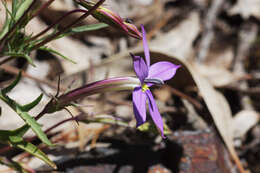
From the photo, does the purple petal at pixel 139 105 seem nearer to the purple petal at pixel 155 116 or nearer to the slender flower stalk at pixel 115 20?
the purple petal at pixel 155 116

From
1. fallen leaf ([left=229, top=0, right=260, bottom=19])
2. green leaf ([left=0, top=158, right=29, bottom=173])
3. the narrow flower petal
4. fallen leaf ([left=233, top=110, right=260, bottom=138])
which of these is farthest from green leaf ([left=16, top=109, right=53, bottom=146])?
fallen leaf ([left=229, top=0, right=260, bottom=19])

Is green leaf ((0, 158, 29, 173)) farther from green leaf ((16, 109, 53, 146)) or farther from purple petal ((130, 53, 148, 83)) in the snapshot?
purple petal ((130, 53, 148, 83))

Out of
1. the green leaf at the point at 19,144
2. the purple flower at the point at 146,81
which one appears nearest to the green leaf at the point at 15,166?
the green leaf at the point at 19,144

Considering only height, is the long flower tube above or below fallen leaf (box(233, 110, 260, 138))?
above

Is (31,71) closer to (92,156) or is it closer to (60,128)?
(60,128)

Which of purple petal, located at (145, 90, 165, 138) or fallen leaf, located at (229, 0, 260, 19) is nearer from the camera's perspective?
purple petal, located at (145, 90, 165, 138)

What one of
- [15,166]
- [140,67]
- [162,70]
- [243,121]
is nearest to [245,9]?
[243,121]

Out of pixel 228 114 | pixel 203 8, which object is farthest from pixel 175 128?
pixel 203 8
